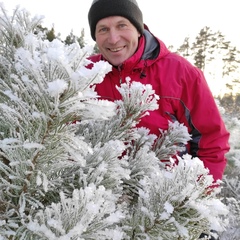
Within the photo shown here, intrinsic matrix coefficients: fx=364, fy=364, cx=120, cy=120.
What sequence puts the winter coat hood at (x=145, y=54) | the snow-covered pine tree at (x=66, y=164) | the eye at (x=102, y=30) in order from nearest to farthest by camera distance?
1. the snow-covered pine tree at (x=66, y=164)
2. the winter coat hood at (x=145, y=54)
3. the eye at (x=102, y=30)

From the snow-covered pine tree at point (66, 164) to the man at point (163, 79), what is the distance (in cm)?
80

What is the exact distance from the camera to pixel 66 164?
1.07 meters

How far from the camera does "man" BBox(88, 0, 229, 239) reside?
2227mm

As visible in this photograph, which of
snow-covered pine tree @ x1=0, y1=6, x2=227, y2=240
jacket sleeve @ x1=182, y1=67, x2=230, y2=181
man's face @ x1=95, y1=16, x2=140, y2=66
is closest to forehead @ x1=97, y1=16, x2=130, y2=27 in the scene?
man's face @ x1=95, y1=16, x2=140, y2=66

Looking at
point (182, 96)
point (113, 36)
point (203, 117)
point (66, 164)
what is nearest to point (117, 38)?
point (113, 36)

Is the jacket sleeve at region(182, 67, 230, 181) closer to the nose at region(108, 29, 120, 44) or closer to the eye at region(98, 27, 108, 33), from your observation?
the nose at region(108, 29, 120, 44)

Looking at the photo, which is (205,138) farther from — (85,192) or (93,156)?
(85,192)

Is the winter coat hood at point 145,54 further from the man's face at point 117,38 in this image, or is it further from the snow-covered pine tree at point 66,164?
the snow-covered pine tree at point 66,164

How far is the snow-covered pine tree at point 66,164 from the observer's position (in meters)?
0.83

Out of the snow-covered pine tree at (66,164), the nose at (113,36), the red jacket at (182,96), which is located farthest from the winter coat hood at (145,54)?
the snow-covered pine tree at (66,164)

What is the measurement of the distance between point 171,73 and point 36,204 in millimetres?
1456

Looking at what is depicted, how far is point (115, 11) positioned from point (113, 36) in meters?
0.15

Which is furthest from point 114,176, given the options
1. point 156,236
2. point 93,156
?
point 156,236

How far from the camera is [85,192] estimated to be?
88 centimetres
